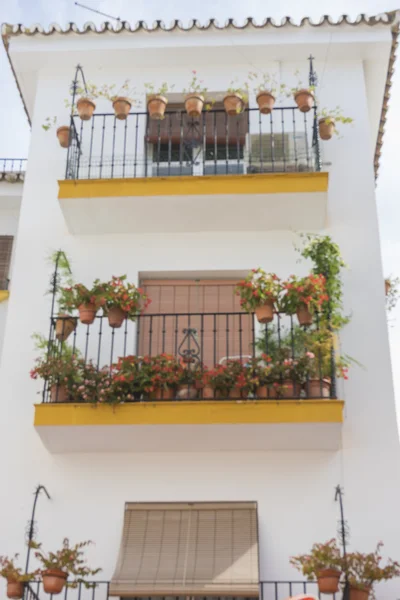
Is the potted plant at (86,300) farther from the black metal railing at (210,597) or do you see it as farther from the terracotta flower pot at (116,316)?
the black metal railing at (210,597)

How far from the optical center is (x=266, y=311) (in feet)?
35.1

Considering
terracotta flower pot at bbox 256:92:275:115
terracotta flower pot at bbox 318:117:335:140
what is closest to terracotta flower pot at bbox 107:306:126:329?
terracotta flower pot at bbox 256:92:275:115

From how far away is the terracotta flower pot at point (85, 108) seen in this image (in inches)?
496

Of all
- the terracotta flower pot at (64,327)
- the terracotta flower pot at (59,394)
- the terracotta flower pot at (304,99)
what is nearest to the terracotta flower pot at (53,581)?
the terracotta flower pot at (59,394)

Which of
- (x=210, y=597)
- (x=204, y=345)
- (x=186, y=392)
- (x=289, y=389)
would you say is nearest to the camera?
(x=210, y=597)

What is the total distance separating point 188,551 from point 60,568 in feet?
4.67

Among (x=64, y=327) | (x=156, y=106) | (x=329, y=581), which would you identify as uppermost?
(x=156, y=106)

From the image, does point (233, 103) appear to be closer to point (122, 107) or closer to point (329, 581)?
point (122, 107)

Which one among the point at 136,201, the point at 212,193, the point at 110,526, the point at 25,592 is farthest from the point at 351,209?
the point at 25,592

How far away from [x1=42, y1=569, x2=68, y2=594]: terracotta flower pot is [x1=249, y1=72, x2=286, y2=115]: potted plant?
272 inches

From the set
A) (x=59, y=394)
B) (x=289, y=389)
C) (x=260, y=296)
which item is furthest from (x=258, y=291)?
(x=59, y=394)

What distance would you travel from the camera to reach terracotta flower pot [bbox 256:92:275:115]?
12547 millimetres

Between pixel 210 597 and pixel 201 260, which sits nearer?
pixel 210 597

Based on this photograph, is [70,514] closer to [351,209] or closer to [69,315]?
[69,315]
